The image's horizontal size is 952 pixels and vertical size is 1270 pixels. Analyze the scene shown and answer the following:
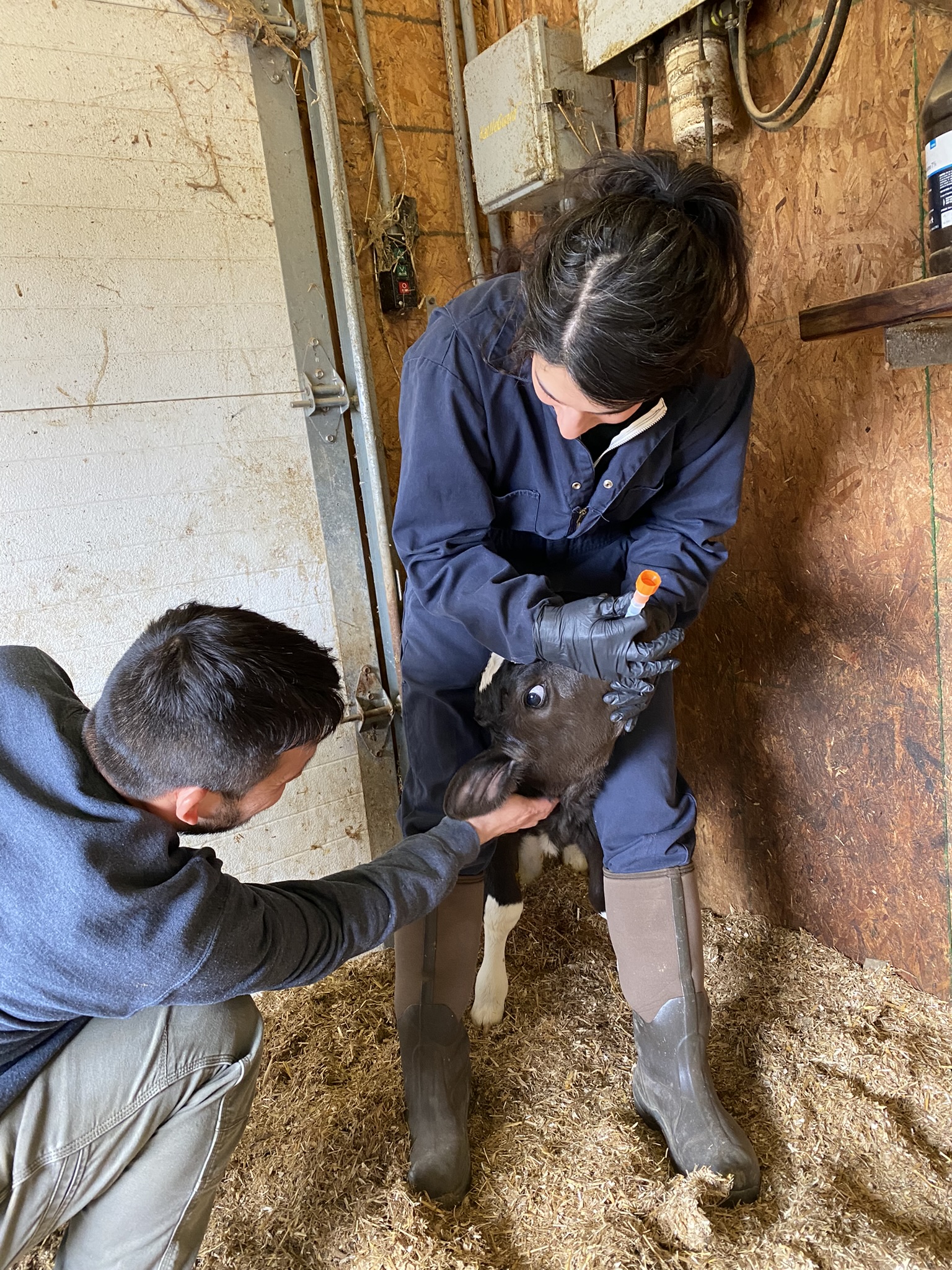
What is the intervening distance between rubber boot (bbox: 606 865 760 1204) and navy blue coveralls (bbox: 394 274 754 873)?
70 mm

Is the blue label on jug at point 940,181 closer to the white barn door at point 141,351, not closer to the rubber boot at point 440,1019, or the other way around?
the rubber boot at point 440,1019

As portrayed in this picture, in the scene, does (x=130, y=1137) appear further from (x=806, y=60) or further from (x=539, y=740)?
(x=806, y=60)

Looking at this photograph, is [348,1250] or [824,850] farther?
[824,850]

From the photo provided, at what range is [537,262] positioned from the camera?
1.60 meters

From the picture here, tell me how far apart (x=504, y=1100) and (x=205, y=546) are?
183 cm

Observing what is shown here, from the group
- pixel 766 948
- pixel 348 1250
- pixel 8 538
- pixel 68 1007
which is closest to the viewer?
pixel 68 1007

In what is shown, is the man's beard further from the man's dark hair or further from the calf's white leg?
the calf's white leg

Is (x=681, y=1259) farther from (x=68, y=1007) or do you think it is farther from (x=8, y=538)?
(x=8, y=538)

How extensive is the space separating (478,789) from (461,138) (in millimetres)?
2438

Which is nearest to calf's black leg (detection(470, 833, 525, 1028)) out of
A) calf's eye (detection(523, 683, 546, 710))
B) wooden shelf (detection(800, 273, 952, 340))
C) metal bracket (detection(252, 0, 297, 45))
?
calf's eye (detection(523, 683, 546, 710))

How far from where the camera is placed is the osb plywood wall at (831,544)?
2156 mm

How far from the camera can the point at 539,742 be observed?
6.52 ft

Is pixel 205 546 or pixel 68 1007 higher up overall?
pixel 205 546

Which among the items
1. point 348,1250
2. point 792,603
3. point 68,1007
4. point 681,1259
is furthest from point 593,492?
point 348,1250
